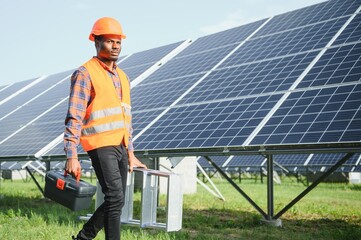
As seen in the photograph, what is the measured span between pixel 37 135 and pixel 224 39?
5.10 m

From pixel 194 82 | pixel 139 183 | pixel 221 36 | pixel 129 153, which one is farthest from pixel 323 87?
pixel 139 183

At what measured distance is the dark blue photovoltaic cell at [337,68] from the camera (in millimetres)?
6883

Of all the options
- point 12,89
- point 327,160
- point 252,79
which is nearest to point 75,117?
point 252,79

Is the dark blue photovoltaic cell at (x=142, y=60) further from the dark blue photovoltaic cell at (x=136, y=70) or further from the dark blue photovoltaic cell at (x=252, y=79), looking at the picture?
the dark blue photovoltaic cell at (x=252, y=79)

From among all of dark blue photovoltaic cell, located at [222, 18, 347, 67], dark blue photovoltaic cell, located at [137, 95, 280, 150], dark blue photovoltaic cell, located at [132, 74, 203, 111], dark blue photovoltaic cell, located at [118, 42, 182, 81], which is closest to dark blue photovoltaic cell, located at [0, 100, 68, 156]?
dark blue photovoltaic cell, located at [132, 74, 203, 111]

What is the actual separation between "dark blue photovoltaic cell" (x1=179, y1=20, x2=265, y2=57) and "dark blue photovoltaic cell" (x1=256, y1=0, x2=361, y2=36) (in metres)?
0.45

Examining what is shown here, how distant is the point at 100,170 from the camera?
12.3ft

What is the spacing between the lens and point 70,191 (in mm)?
3926

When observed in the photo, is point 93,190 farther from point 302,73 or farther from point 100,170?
point 302,73

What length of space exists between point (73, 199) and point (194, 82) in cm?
570

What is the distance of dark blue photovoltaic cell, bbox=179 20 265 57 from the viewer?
11.1 meters

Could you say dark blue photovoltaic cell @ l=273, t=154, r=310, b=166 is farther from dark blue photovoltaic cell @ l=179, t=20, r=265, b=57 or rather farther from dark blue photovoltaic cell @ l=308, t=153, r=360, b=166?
dark blue photovoltaic cell @ l=179, t=20, r=265, b=57

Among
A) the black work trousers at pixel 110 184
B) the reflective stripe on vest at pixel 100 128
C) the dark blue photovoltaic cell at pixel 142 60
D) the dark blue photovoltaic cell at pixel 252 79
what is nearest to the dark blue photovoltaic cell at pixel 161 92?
the dark blue photovoltaic cell at pixel 252 79

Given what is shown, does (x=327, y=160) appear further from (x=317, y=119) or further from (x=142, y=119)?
(x=317, y=119)
